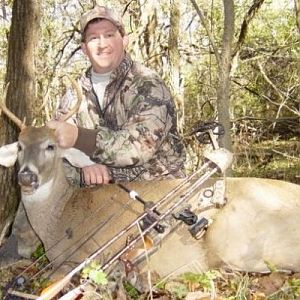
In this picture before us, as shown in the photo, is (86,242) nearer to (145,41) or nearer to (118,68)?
(118,68)

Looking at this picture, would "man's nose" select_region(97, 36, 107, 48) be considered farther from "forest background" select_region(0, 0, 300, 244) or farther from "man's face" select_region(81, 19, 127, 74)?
"forest background" select_region(0, 0, 300, 244)

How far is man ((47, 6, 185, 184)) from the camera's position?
208 inches

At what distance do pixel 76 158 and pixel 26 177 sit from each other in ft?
1.71

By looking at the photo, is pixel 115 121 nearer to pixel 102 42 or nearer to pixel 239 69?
pixel 102 42

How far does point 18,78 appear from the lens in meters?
6.90

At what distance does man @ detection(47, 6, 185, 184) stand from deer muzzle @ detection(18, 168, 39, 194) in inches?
14.2

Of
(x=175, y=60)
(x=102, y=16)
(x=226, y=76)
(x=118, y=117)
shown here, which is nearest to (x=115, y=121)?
(x=118, y=117)

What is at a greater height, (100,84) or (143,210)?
(100,84)

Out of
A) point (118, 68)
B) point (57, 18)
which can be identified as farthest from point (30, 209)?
point (57, 18)

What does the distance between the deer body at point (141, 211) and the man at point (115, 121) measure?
197 mm

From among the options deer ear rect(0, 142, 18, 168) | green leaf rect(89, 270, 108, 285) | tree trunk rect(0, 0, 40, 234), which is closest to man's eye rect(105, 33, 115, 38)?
deer ear rect(0, 142, 18, 168)

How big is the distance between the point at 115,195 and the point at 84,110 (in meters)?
0.92

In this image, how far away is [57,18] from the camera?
14.8 meters

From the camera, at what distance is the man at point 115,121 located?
208 inches
